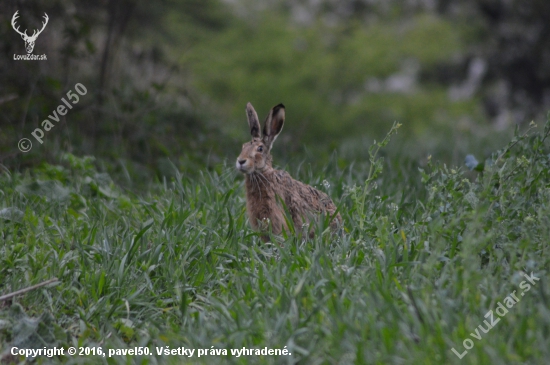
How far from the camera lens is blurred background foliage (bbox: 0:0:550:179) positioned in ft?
29.0

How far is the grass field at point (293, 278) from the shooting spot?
3.64m

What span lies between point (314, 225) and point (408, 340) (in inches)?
77.8

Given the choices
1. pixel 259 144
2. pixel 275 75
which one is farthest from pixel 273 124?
pixel 275 75

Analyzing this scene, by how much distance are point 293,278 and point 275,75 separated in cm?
1658

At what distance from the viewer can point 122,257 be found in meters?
4.93

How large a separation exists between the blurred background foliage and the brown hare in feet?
7.99

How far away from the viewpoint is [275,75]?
20531 millimetres

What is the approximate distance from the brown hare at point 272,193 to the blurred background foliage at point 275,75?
95.9 inches

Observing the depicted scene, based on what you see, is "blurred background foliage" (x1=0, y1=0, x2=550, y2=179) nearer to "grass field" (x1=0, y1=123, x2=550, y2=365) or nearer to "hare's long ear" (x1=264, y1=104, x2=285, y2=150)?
"grass field" (x1=0, y1=123, x2=550, y2=365)

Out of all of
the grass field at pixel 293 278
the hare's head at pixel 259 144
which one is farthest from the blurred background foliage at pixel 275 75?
the hare's head at pixel 259 144

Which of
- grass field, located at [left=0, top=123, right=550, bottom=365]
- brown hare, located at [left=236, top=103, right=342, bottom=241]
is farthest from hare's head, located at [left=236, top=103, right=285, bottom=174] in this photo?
grass field, located at [left=0, top=123, right=550, bottom=365]

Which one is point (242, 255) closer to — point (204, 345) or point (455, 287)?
point (204, 345)

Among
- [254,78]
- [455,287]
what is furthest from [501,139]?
[254,78]

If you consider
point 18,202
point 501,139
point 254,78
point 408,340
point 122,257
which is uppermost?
point 254,78
